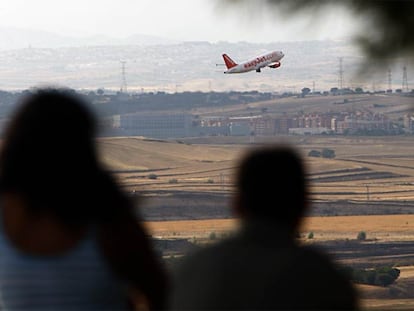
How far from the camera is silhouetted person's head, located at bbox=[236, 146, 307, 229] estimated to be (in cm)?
247

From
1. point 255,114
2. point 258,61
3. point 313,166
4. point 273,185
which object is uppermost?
point 258,61

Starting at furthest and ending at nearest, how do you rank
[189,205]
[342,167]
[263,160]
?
[342,167], [189,205], [263,160]

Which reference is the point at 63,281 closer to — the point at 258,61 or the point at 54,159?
the point at 54,159

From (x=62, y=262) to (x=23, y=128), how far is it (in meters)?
0.26

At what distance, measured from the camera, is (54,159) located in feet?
7.76

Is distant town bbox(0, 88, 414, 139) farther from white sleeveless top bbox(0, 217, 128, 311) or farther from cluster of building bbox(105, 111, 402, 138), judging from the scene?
white sleeveless top bbox(0, 217, 128, 311)

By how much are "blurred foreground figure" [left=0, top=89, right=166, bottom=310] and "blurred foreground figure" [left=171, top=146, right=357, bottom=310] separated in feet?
0.29

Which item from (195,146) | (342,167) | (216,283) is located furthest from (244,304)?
(195,146)

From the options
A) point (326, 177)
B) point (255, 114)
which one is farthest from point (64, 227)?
point (255, 114)

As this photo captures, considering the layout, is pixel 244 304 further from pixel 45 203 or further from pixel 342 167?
pixel 342 167

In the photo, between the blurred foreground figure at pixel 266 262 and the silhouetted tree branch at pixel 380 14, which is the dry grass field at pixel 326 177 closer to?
the silhouetted tree branch at pixel 380 14

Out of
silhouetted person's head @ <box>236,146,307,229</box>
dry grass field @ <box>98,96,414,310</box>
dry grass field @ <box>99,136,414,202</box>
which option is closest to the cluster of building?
dry grass field @ <box>98,96,414,310</box>

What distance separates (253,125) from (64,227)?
407ft

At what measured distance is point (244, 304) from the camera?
232 cm
